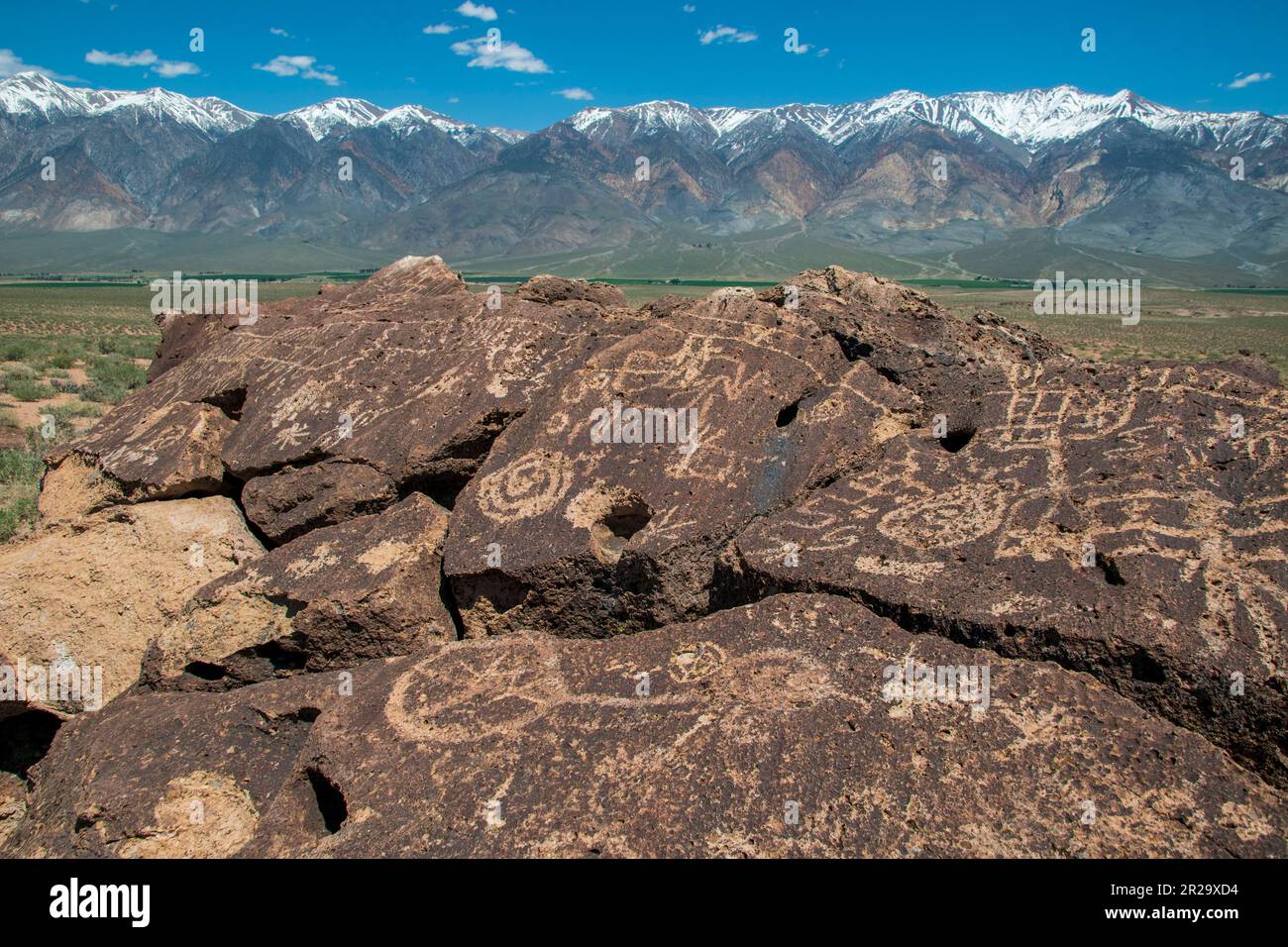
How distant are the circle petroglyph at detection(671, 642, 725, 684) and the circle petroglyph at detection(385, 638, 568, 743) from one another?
1.92ft

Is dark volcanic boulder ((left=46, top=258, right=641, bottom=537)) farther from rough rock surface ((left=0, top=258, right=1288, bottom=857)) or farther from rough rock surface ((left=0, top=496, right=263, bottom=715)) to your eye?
rough rock surface ((left=0, top=496, right=263, bottom=715))

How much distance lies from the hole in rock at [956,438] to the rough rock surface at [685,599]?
23 millimetres

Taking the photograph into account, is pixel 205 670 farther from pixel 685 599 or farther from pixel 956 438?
pixel 956 438

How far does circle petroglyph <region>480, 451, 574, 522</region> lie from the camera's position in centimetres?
544

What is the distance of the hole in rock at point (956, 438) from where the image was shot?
18.2 ft

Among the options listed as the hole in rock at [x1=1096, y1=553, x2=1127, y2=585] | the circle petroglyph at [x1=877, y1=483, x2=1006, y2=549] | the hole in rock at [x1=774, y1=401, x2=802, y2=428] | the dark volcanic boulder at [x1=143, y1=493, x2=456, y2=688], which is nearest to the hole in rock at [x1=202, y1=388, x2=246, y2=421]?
the dark volcanic boulder at [x1=143, y1=493, x2=456, y2=688]

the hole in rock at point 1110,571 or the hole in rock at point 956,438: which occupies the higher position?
the hole in rock at point 956,438

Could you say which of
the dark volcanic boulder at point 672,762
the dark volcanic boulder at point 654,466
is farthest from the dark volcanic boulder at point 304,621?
the dark volcanic boulder at point 672,762

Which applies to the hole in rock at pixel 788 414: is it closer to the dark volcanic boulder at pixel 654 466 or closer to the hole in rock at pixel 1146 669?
the dark volcanic boulder at pixel 654 466

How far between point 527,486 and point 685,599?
4.74 feet

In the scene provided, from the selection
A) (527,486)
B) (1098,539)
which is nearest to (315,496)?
(527,486)
